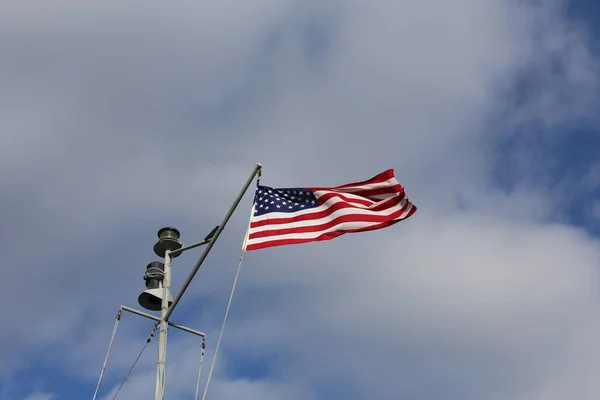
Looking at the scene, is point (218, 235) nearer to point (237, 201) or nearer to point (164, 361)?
point (237, 201)

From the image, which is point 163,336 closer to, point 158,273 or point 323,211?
point 158,273

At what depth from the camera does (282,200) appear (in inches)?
675

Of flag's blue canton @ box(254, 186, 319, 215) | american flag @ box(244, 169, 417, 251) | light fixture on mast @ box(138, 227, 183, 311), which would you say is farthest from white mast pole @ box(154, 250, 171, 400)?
flag's blue canton @ box(254, 186, 319, 215)

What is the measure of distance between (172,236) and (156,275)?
0.78 metres

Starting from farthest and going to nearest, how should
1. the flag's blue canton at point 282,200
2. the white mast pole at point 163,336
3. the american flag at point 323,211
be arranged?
the flag's blue canton at point 282,200 → the american flag at point 323,211 → the white mast pole at point 163,336

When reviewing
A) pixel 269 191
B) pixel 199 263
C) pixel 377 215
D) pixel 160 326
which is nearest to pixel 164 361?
pixel 160 326

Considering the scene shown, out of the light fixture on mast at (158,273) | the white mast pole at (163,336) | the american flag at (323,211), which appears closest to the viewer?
the white mast pole at (163,336)

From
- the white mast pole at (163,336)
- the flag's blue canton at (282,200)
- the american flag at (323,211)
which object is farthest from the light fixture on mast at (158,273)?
the flag's blue canton at (282,200)

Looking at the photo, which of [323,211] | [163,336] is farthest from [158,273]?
[323,211]

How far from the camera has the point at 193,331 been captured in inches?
623

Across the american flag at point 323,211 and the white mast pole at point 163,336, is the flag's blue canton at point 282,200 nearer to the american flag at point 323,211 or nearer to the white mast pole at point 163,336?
the american flag at point 323,211

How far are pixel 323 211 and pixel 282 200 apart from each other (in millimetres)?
864

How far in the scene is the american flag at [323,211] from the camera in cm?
1650

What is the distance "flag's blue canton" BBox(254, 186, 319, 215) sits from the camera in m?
16.8
